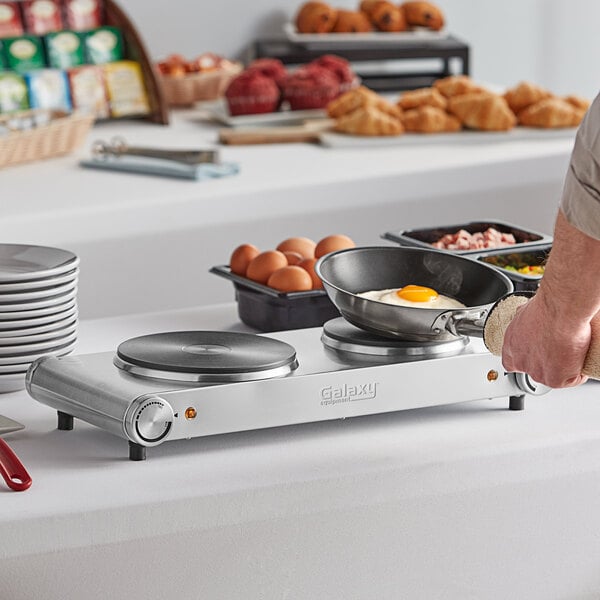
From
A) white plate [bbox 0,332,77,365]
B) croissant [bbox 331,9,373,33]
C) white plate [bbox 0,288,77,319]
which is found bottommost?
white plate [bbox 0,332,77,365]

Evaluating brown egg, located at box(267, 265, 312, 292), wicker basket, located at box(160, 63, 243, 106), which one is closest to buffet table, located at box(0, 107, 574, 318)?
wicker basket, located at box(160, 63, 243, 106)

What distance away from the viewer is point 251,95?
9.54ft

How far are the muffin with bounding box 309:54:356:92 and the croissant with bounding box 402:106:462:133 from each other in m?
0.34

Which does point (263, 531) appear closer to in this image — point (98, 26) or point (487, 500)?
point (487, 500)

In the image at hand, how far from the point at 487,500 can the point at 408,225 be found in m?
1.43

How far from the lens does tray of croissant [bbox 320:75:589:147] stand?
274cm

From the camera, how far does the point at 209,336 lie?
1260 millimetres

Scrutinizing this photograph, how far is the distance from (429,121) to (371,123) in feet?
0.45

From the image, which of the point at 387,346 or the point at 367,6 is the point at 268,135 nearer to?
the point at 367,6

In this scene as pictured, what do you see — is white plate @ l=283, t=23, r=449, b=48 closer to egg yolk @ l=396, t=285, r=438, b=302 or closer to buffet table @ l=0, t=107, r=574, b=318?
buffet table @ l=0, t=107, r=574, b=318

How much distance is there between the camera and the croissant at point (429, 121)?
275 centimetres

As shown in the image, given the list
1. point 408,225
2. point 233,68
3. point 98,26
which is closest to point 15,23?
point 98,26

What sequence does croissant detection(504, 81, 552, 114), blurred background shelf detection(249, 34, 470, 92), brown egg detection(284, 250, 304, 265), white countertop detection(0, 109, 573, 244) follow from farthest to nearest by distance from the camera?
blurred background shelf detection(249, 34, 470, 92)
croissant detection(504, 81, 552, 114)
white countertop detection(0, 109, 573, 244)
brown egg detection(284, 250, 304, 265)

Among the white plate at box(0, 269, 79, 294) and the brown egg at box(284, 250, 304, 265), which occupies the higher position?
the white plate at box(0, 269, 79, 294)
